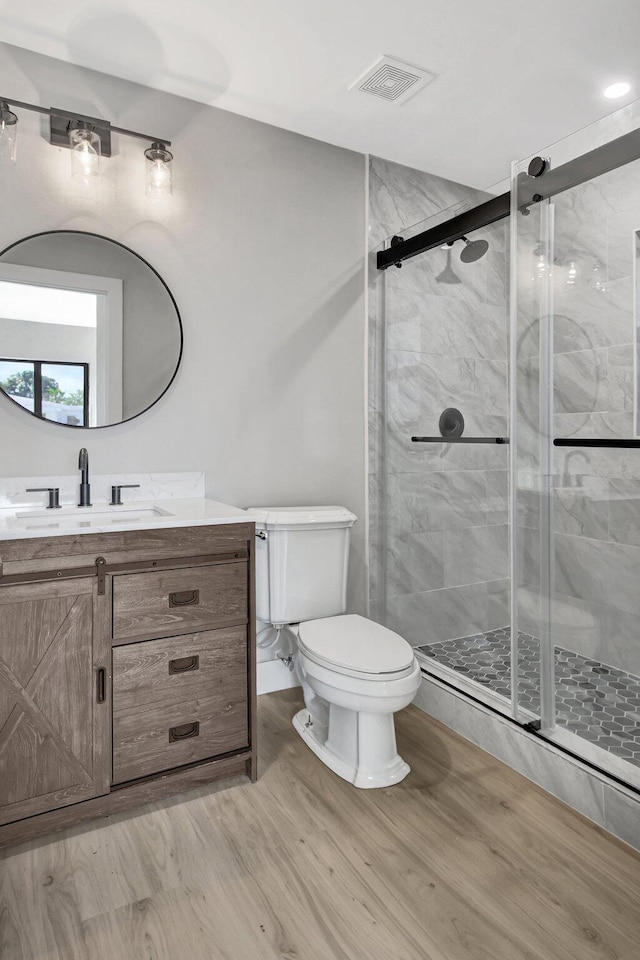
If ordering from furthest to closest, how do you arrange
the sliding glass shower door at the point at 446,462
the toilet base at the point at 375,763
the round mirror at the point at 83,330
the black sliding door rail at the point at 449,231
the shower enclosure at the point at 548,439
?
1. the sliding glass shower door at the point at 446,462
2. the black sliding door rail at the point at 449,231
3. the round mirror at the point at 83,330
4. the toilet base at the point at 375,763
5. the shower enclosure at the point at 548,439

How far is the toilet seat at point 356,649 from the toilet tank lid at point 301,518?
372mm

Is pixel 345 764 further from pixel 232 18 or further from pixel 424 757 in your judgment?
pixel 232 18

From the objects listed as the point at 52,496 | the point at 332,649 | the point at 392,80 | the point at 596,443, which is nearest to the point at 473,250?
the point at 392,80

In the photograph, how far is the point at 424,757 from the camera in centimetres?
211

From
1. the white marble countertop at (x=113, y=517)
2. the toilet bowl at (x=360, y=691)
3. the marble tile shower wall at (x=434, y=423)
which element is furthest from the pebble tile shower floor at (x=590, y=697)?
the white marble countertop at (x=113, y=517)

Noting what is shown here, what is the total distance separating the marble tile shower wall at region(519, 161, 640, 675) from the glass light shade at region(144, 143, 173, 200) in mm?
1416

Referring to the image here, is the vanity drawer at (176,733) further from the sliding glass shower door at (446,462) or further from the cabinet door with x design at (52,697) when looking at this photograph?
the sliding glass shower door at (446,462)

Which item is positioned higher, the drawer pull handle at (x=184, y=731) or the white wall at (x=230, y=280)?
the white wall at (x=230, y=280)

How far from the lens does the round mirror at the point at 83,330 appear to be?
81.3 inches

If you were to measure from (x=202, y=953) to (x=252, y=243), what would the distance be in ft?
7.81

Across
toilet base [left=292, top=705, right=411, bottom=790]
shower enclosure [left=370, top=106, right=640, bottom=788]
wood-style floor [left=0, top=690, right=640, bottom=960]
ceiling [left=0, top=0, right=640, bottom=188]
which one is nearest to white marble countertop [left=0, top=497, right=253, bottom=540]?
toilet base [left=292, top=705, right=411, bottom=790]

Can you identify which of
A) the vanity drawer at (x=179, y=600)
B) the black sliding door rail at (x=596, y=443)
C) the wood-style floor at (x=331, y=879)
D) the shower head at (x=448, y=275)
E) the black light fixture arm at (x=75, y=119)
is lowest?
the wood-style floor at (x=331, y=879)

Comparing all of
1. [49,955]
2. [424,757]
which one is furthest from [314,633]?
[49,955]

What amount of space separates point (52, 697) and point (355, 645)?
0.94 m
